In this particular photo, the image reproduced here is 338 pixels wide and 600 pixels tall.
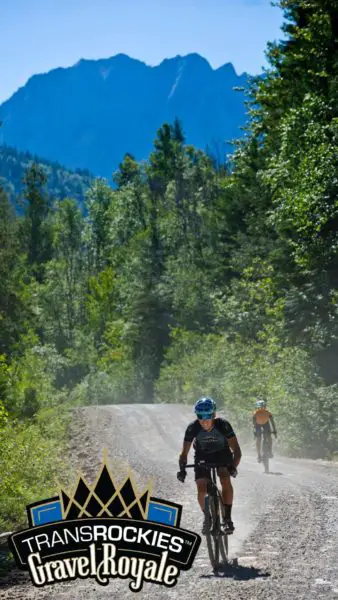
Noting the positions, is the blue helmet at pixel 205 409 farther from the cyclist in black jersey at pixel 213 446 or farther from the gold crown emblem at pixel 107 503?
the gold crown emblem at pixel 107 503

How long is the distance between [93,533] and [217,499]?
7.82 ft

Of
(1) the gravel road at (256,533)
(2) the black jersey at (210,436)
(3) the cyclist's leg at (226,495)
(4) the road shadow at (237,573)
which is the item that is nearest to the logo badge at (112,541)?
(1) the gravel road at (256,533)

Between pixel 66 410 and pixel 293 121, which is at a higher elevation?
pixel 293 121

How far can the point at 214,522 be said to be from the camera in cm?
1011

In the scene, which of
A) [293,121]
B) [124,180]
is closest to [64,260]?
[124,180]

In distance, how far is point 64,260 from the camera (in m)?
93.1

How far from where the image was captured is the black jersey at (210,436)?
10.2 meters

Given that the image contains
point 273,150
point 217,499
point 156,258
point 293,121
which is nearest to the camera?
point 217,499

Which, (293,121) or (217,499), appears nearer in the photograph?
(217,499)

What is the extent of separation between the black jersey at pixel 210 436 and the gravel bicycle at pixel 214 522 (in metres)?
0.20

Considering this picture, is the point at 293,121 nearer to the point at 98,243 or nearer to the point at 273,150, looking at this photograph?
the point at 273,150

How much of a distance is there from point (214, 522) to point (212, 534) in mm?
166

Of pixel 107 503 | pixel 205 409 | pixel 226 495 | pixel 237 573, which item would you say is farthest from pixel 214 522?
pixel 107 503

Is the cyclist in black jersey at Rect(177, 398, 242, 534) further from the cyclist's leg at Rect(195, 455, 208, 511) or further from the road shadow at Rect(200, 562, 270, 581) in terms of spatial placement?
the road shadow at Rect(200, 562, 270, 581)
